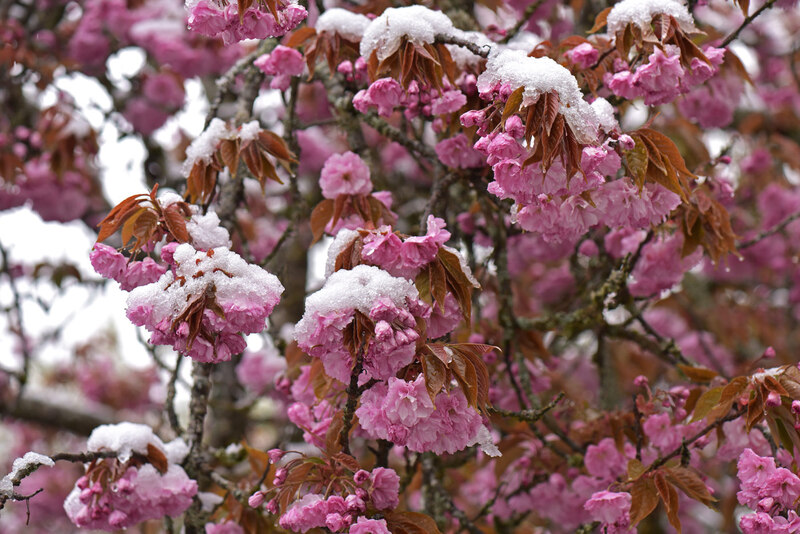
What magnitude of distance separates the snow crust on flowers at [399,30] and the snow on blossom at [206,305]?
0.54m

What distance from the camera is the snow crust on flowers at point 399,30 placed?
160cm

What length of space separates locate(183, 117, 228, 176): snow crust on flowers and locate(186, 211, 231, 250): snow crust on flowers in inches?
8.1

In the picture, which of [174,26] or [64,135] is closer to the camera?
[64,135]

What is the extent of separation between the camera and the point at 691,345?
4559 millimetres

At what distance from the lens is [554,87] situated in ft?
4.47

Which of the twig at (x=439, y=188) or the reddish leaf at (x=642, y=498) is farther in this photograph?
the twig at (x=439, y=188)

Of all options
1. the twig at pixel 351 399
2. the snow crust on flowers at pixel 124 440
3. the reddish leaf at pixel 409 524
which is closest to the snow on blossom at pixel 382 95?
the twig at pixel 351 399

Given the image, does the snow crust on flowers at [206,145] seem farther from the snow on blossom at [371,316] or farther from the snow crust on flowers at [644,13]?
the snow crust on flowers at [644,13]

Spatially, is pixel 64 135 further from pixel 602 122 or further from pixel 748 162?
pixel 748 162

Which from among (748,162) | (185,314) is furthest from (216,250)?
(748,162)

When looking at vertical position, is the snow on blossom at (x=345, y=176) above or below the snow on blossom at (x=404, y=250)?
below

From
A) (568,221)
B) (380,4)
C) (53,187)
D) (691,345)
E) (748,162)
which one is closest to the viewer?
(568,221)

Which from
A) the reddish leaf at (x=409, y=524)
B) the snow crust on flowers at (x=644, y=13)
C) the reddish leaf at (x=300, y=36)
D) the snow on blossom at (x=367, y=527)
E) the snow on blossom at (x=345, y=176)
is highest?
the snow crust on flowers at (x=644, y=13)

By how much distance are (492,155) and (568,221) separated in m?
0.31
